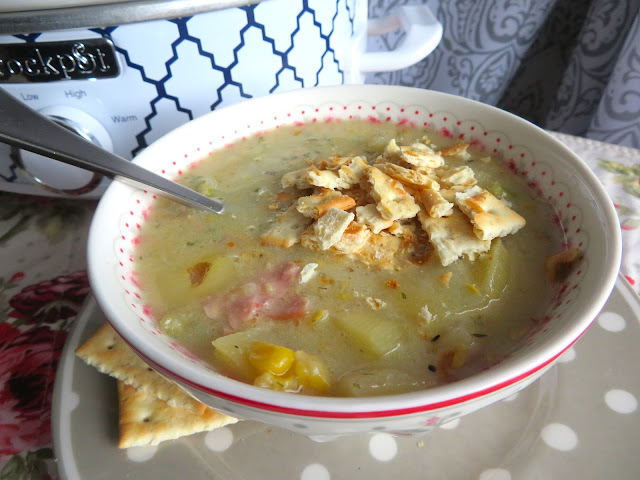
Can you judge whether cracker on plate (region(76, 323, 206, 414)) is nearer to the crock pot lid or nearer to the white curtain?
the crock pot lid

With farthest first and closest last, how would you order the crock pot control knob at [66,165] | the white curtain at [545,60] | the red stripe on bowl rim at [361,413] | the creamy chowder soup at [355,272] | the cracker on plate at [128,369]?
the white curtain at [545,60] → the crock pot control knob at [66,165] → the cracker on plate at [128,369] → the creamy chowder soup at [355,272] → the red stripe on bowl rim at [361,413]

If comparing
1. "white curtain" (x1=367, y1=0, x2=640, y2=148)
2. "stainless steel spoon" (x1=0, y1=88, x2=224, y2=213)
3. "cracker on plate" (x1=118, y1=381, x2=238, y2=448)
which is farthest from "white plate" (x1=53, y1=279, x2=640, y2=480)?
"white curtain" (x1=367, y1=0, x2=640, y2=148)

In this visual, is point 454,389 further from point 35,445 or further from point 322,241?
point 35,445

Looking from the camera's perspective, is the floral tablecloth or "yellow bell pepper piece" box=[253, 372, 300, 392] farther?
the floral tablecloth

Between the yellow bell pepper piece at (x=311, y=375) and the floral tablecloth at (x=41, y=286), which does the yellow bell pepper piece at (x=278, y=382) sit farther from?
the floral tablecloth at (x=41, y=286)

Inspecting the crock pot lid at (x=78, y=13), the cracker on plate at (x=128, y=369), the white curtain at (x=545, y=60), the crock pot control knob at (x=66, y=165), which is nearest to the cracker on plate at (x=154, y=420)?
the cracker on plate at (x=128, y=369)

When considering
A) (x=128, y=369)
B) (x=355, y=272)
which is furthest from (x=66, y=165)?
(x=355, y=272)

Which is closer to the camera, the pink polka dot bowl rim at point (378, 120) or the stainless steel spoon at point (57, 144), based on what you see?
the pink polka dot bowl rim at point (378, 120)

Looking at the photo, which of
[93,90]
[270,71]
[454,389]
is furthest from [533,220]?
[93,90]

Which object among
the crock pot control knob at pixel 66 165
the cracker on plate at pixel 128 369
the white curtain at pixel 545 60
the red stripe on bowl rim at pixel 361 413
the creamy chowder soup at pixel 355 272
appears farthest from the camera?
the white curtain at pixel 545 60
